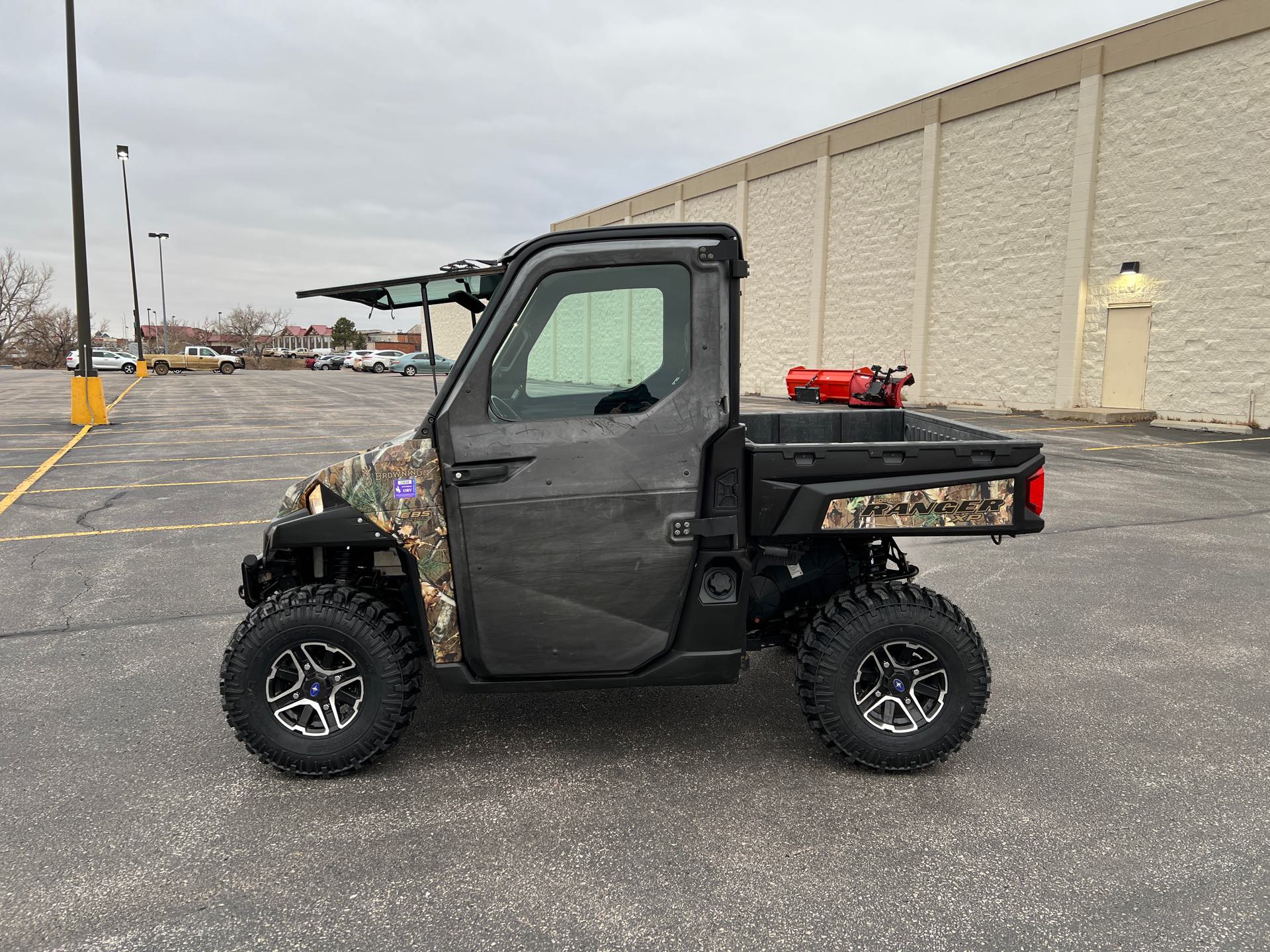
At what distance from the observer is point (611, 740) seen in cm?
380

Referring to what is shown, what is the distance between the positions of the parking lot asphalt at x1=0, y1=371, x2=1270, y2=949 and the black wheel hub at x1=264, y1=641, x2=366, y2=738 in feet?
0.80

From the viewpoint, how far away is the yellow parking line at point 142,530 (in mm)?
7727

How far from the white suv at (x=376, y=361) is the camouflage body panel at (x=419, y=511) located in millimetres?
54901

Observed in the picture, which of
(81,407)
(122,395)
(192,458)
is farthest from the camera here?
(122,395)

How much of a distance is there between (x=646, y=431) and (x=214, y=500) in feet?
26.3

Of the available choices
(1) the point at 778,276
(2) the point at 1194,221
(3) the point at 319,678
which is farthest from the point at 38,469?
(1) the point at 778,276

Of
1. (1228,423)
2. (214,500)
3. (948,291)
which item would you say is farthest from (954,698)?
(948,291)

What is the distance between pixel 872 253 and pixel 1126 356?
9869 millimetres

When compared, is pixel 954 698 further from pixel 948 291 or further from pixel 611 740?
pixel 948 291

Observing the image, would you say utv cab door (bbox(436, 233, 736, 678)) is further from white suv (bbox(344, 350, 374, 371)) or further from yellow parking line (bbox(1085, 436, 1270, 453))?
white suv (bbox(344, 350, 374, 371))

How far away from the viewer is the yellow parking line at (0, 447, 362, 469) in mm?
12289

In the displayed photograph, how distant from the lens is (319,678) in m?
3.44

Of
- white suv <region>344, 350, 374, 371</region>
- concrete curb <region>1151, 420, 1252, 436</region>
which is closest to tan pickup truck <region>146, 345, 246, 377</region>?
white suv <region>344, 350, 374, 371</region>

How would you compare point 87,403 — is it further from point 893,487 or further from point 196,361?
point 196,361
